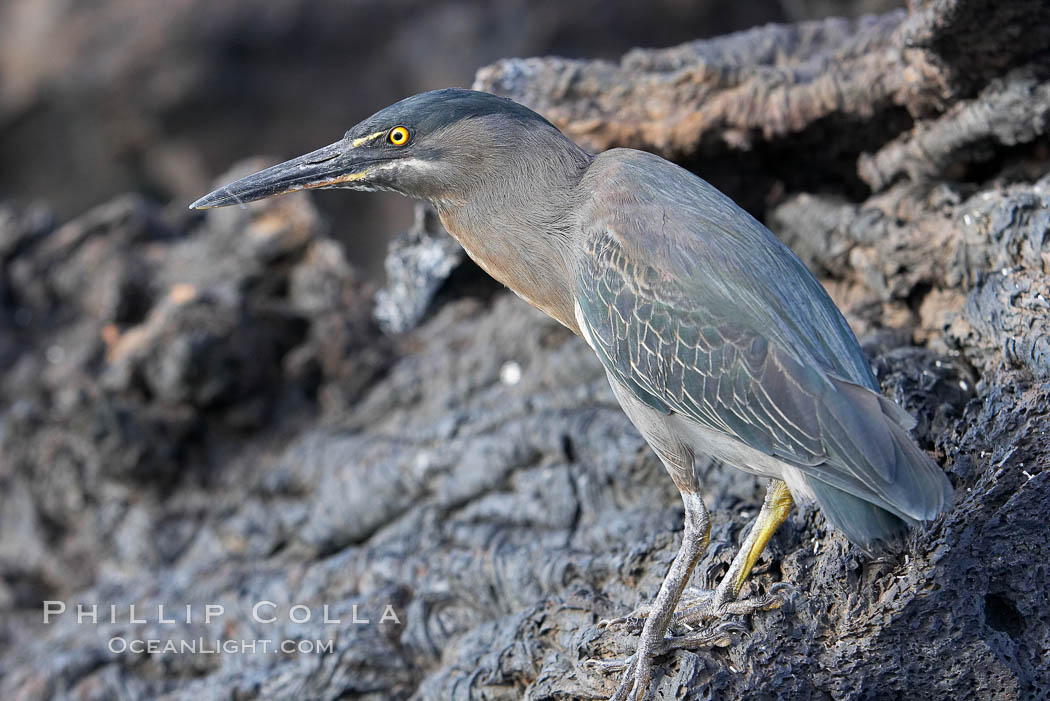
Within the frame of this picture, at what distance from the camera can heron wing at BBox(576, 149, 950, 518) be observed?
2.21 metres

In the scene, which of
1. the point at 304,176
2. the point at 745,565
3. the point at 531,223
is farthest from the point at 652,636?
the point at 304,176

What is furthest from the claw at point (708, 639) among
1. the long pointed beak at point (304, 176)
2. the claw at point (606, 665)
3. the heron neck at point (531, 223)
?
the long pointed beak at point (304, 176)

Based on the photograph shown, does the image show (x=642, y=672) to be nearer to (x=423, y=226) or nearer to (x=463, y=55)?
(x=423, y=226)

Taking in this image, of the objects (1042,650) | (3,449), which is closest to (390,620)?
(1042,650)

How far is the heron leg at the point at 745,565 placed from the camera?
2.38 metres

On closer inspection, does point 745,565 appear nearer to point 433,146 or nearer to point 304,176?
point 433,146

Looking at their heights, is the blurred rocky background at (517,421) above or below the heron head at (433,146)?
below

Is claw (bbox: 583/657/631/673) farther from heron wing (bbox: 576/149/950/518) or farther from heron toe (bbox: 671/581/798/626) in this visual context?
heron wing (bbox: 576/149/950/518)

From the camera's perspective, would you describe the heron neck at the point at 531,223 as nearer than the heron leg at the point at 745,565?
No

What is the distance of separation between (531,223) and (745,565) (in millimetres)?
1098

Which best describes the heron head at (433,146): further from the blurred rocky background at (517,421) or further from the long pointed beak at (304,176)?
the blurred rocky background at (517,421)

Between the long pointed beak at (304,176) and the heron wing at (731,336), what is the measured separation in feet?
2.41

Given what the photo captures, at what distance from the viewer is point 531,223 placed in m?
2.64

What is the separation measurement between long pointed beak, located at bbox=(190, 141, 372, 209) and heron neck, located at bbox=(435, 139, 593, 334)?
318mm
